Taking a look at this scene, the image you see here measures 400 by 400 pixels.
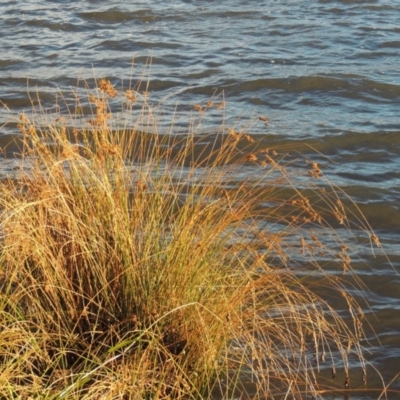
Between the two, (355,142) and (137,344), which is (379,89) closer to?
(355,142)

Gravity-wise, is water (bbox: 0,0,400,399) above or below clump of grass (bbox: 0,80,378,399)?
below

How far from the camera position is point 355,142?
7.33 metres

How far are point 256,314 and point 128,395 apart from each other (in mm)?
732

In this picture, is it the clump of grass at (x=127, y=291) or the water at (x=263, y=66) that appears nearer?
the clump of grass at (x=127, y=291)

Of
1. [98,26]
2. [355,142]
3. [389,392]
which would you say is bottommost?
[98,26]

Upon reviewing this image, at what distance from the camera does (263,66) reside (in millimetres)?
9133

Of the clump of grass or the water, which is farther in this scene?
the water

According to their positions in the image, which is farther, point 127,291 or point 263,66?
Answer: point 263,66

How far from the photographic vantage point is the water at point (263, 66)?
7023 millimetres

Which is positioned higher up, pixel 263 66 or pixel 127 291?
pixel 127 291

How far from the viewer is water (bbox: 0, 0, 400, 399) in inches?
277

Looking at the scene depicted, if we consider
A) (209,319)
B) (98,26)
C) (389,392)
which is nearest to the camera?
(209,319)

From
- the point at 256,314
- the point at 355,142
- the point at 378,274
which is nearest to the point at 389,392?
the point at 256,314

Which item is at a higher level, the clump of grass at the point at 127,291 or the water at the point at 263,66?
the clump of grass at the point at 127,291
